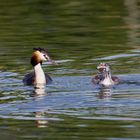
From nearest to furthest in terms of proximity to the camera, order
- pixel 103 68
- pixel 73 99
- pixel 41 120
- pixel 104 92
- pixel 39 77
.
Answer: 1. pixel 41 120
2. pixel 73 99
3. pixel 104 92
4. pixel 103 68
5. pixel 39 77

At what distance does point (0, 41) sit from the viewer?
2422 cm

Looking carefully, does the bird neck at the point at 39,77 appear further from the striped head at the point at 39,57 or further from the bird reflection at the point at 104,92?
the bird reflection at the point at 104,92

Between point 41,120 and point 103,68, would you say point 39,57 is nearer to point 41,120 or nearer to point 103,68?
point 103,68

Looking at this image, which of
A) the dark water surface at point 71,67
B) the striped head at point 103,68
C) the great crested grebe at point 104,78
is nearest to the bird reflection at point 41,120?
the dark water surface at point 71,67

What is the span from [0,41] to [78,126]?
10530mm

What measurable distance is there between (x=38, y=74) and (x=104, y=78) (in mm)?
1563

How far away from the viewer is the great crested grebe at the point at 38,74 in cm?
1898

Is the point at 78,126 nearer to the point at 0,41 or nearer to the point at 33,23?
the point at 0,41

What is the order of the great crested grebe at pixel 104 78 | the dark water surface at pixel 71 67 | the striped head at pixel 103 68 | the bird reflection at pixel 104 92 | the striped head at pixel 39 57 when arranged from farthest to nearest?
1. the striped head at pixel 39 57
2. the striped head at pixel 103 68
3. the great crested grebe at pixel 104 78
4. the bird reflection at pixel 104 92
5. the dark water surface at pixel 71 67

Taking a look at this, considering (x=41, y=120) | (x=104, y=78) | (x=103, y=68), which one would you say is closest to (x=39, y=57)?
(x=103, y=68)

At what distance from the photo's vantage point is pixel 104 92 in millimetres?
17422

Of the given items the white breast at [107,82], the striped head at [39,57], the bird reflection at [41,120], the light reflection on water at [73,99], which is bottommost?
the bird reflection at [41,120]

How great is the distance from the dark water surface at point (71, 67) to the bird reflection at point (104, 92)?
9 cm

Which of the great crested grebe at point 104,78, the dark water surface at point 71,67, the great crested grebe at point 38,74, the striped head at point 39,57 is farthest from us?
the striped head at point 39,57
